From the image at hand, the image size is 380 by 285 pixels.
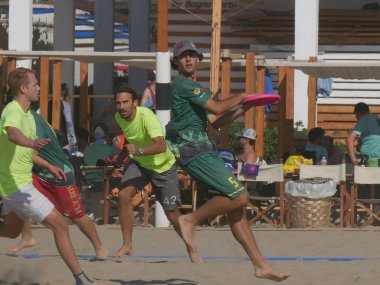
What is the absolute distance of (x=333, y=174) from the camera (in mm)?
13250

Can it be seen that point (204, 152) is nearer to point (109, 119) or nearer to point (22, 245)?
point (22, 245)

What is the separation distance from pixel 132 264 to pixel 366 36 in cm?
1195

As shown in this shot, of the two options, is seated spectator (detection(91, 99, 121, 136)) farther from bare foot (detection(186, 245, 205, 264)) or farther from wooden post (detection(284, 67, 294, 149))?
bare foot (detection(186, 245, 205, 264))

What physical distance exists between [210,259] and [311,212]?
3.17 meters

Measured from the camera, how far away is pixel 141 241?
11570 mm

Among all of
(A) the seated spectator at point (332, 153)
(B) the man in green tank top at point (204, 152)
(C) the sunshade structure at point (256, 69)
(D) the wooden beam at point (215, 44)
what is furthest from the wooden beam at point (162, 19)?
(B) the man in green tank top at point (204, 152)

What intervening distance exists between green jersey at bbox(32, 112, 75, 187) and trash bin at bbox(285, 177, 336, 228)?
472cm

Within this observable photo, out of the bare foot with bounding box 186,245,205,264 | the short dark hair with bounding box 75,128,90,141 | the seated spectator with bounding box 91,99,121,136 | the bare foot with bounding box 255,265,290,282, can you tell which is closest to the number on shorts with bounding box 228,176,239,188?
the bare foot with bounding box 255,265,290,282

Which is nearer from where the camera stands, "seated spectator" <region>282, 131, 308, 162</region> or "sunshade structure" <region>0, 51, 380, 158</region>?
"sunshade structure" <region>0, 51, 380, 158</region>

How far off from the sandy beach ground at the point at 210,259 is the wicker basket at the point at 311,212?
13.5 inches

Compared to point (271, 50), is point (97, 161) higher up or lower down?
lower down

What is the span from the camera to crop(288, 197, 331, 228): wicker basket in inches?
515

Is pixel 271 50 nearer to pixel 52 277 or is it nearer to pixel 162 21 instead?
pixel 162 21

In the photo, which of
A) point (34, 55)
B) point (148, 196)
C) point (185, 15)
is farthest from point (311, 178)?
point (185, 15)
